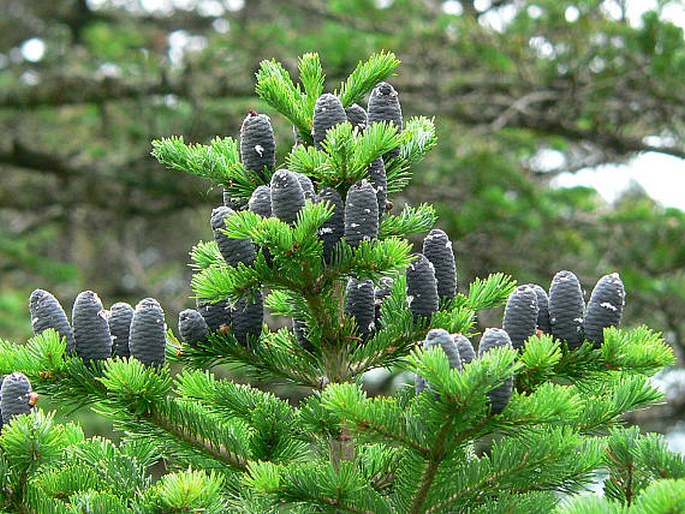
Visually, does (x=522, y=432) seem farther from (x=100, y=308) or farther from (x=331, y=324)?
(x=100, y=308)

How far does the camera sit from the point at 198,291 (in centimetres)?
158

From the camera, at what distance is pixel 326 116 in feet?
5.61

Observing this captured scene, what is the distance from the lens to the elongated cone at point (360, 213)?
5.18ft

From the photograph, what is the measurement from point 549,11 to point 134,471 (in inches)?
187

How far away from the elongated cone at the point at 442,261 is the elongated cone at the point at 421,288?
57 millimetres

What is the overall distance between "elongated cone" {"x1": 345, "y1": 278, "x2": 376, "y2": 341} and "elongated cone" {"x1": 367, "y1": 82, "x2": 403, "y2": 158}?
0.33m

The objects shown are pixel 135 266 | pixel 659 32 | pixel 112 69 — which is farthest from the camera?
pixel 112 69

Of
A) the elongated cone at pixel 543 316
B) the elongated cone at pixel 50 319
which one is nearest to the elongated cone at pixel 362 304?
the elongated cone at pixel 543 316

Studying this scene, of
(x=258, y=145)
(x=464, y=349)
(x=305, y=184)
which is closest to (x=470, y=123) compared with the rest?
(x=258, y=145)

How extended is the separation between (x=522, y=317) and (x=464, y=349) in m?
0.19

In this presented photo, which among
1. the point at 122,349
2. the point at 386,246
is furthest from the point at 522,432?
the point at 122,349

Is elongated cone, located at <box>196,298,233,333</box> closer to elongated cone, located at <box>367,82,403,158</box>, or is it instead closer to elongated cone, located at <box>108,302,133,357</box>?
elongated cone, located at <box>108,302,133,357</box>

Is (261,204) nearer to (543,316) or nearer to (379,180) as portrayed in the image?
(379,180)

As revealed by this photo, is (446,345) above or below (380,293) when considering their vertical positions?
below
